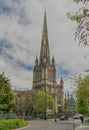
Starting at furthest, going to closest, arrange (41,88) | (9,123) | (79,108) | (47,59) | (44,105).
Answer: (47,59) < (41,88) < (44,105) < (79,108) < (9,123)

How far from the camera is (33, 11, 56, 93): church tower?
18650 centimetres

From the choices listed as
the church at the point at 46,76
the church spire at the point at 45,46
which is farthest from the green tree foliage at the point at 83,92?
the church spire at the point at 45,46

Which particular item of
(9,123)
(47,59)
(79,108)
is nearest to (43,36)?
(47,59)

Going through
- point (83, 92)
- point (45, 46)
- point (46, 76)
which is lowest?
point (83, 92)

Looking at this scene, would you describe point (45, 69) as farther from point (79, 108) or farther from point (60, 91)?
point (79, 108)

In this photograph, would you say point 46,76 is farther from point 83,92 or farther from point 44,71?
point 83,92

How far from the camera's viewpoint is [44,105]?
119062 mm

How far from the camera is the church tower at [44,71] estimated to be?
186500mm

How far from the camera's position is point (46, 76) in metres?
189

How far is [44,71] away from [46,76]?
3.31 metres

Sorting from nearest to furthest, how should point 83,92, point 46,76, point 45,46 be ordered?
1. point 83,92
2. point 46,76
3. point 45,46

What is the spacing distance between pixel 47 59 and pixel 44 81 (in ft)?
54.5

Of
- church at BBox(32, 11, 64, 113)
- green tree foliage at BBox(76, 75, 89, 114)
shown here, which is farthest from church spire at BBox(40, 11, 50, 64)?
green tree foliage at BBox(76, 75, 89, 114)

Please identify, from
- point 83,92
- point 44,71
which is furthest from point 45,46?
point 83,92
